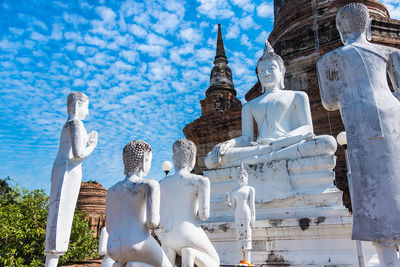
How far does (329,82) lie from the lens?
109 inches

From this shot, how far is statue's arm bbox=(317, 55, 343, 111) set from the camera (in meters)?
2.74

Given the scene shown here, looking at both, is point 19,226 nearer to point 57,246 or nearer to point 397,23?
point 57,246

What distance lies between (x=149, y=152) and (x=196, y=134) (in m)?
10.8

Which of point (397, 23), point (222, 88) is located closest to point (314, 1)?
point (397, 23)

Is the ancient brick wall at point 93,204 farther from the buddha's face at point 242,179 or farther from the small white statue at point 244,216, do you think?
the small white statue at point 244,216

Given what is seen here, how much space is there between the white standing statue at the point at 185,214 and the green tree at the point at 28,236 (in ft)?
15.8

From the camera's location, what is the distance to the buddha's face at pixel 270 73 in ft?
21.8

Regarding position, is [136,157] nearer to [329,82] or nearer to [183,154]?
[183,154]

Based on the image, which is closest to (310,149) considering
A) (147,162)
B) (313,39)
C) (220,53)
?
(147,162)

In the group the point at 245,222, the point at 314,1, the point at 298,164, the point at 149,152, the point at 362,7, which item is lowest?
the point at 245,222

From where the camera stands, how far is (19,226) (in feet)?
22.9

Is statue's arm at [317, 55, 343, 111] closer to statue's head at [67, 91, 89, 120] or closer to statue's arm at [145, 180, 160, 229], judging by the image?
statue's arm at [145, 180, 160, 229]

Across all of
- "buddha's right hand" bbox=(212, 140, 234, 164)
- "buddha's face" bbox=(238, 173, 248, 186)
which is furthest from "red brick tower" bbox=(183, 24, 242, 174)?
"buddha's face" bbox=(238, 173, 248, 186)

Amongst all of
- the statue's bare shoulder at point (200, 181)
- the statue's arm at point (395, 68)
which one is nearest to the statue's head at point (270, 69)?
the statue's arm at point (395, 68)
